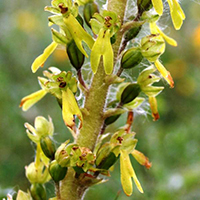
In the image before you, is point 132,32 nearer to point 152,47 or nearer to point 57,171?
point 152,47

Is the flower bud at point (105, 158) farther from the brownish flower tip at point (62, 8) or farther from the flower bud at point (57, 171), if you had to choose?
the brownish flower tip at point (62, 8)

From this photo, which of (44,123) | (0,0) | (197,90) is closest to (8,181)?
(44,123)

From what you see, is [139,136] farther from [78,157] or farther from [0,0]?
[0,0]

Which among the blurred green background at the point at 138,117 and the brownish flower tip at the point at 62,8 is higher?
the brownish flower tip at the point at 62,8

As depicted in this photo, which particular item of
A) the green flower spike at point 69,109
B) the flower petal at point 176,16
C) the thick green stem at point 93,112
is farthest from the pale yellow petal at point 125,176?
the flower petal at point 176,16

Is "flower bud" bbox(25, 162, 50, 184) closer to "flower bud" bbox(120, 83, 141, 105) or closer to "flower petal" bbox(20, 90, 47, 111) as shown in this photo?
"flower petal" bbox(20, 90, 47, 111)

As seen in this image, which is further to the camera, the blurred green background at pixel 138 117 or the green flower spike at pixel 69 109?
the blurred green background at pixel 138 117

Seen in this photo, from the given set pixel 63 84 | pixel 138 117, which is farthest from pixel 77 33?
pixel 138 117
